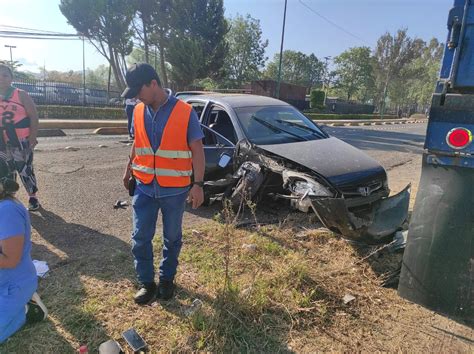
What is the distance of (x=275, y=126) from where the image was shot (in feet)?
17.1

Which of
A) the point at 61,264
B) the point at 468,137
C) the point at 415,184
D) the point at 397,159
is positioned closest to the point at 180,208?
the point at 61,264

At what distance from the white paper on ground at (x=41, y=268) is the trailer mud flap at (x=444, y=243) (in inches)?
119

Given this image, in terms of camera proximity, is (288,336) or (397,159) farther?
(397,159)

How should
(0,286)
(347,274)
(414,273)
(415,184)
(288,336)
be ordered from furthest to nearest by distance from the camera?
(415,184) < (347,274) < (414,273) < (288,336) < (0,286)

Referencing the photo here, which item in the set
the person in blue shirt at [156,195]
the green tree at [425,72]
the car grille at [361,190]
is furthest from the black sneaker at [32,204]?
the green tree at [425,72]

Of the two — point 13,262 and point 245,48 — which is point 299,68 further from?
point 13,262

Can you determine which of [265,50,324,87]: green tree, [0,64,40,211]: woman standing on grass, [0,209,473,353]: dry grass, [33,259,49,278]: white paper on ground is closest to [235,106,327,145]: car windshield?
[0,209,473,353]: dry grass

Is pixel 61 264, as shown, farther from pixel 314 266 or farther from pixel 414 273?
pixel 414 273

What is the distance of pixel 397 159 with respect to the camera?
1033 centimetres

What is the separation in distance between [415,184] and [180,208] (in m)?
5.97

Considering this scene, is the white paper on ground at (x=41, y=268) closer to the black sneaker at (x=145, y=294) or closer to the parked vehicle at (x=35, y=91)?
the black sneaker at (x=145, y=294)

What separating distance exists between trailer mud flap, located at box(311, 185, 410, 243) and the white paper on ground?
99.3 inches

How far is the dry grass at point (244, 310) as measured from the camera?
2.39 m

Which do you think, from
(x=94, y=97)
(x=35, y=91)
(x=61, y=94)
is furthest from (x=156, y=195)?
(x=94, y=97)
